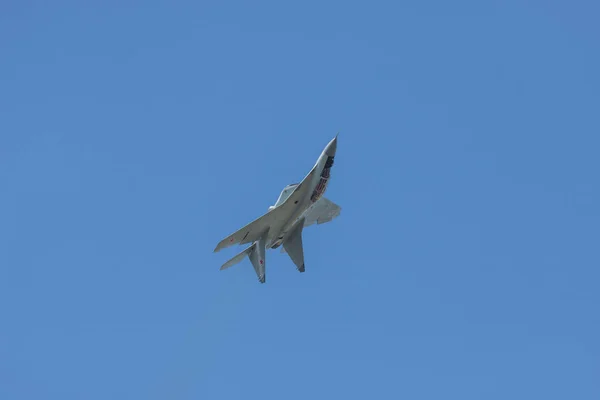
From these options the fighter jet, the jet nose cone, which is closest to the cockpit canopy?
the fighter jet

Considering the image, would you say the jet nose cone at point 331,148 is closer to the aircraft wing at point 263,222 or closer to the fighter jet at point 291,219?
the fighter jet at point 291,219

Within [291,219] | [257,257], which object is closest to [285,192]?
[291,219]

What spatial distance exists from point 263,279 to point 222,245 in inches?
133

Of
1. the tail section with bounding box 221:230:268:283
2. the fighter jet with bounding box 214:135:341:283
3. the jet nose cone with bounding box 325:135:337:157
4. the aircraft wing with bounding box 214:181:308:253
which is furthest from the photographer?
the tail section with bounding box 221:230:268:283

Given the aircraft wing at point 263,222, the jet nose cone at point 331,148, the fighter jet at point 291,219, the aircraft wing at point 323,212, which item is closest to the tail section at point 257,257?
the fighter jet at point 291,219

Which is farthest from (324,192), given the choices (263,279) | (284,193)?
(263,279)

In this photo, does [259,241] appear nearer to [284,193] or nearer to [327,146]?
[284,193]

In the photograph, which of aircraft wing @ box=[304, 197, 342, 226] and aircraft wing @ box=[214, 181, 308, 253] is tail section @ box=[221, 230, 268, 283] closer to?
aircraft wing @ box=[214, 181, 308, 253]

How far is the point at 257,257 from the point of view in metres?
67.0

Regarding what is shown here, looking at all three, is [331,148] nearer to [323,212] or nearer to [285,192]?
[285,192]

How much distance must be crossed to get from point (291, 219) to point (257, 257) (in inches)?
132

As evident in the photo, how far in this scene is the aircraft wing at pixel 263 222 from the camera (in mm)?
64188

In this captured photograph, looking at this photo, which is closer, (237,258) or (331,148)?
(331,148)

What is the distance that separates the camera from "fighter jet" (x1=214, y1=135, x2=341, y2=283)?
208 feet
